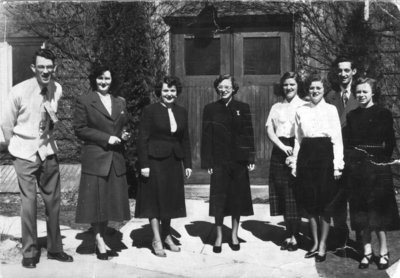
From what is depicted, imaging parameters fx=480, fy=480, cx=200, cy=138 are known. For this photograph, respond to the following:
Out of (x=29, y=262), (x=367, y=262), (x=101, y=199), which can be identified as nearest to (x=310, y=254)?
(x=367, y=262)

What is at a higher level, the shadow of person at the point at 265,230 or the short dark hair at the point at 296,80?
the short dark hair at the point at 296,80

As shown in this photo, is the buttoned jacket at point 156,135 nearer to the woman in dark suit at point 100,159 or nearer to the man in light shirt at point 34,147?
the woman in dark suit at point 100,159

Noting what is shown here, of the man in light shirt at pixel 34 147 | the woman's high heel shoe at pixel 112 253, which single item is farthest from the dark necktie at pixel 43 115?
the woman's high heel shoe at pixel 112 253

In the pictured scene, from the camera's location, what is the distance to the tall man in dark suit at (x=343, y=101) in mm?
4539

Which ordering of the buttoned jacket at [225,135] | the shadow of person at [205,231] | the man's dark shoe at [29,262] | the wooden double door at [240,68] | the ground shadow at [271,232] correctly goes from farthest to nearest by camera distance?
the wooden double door at [240,68] < the shadow of person at [205,231] < the ground shadow at [271,232] < the buttoned jacket at [225,135] < the man's dark shoe at [29,262]

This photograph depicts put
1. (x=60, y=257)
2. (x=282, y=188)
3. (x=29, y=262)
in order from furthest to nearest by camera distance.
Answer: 1. (x=282, y=188)
2. (x=60, y=257)
3. (x=29, y=262)

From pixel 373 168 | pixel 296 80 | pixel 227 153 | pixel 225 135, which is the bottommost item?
pixel 373 168

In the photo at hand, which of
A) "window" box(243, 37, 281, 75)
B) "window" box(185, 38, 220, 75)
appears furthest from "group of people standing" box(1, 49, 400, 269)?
"window" box(185, 38, 220, 75)

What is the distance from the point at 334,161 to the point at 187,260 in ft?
5.36

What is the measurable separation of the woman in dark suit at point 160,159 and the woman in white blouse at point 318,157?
3.75 ft

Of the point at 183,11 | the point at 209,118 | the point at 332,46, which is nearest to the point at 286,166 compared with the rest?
the point at 209,118

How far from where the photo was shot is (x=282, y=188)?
4.85 m

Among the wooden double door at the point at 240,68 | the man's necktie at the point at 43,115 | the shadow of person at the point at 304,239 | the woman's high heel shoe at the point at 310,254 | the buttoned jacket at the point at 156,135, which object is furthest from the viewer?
the wooden double door at the point at 240,68

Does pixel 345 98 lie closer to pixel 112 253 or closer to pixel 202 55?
pixel 112 253
